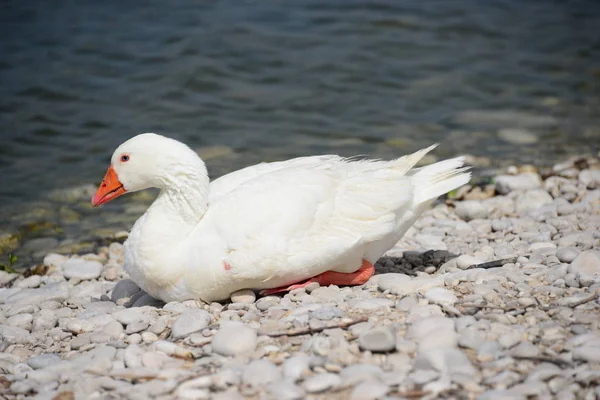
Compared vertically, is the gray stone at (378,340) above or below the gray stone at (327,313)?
above

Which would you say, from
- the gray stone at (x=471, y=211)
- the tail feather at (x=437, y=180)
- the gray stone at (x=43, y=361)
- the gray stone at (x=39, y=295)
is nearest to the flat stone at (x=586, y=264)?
the tail feather at (x=437, y=180)

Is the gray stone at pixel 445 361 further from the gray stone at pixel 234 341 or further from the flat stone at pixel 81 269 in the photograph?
the flat stone at pixel 81 269

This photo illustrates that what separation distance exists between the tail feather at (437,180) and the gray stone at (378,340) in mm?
1790

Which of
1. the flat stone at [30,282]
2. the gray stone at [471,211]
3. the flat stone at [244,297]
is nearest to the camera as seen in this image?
the flat stone at [244,297]

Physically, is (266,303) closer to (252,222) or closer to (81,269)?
(252,222)

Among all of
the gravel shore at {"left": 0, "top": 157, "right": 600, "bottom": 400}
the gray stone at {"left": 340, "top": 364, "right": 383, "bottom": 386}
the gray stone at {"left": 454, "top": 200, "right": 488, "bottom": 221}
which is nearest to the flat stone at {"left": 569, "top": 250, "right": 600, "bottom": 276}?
the gravel shore at {"left": 0, "top": 157, "right": 600, "bottom": 400}

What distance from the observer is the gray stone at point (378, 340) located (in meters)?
4.36

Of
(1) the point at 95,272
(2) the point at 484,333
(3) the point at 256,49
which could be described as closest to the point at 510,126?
(3) the point at 256,49

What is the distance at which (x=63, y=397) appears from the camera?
4.29m

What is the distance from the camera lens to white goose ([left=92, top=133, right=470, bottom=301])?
18.0 ft

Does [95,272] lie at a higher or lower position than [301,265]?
lower

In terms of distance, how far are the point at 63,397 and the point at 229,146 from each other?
6490 millimetres

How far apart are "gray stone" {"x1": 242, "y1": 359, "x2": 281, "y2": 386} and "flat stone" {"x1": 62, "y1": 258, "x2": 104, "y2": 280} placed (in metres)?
3.34

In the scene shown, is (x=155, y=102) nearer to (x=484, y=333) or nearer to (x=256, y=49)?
(x=256, y=49)
